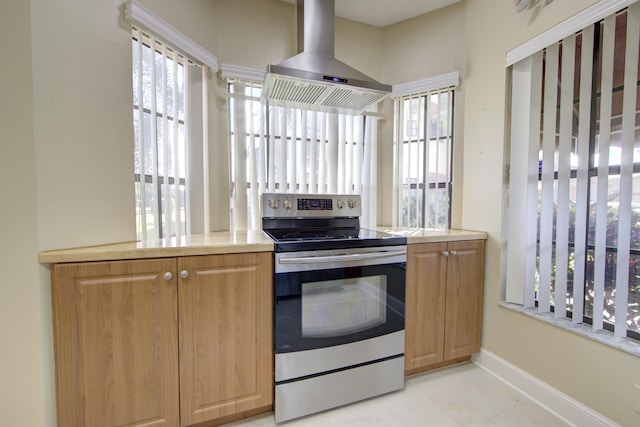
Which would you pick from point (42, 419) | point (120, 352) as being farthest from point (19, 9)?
point (42, 419)

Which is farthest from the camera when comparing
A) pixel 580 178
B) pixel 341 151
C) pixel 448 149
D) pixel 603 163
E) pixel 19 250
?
pixel 341 151

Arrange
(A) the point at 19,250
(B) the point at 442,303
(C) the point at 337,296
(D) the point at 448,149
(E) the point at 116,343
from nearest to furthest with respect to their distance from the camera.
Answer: (A) the point at 19,250 → (E) the point at 116,343 → (C) the point at 337,296 → (B) the point at 442,303 → (D) the point at 448,149

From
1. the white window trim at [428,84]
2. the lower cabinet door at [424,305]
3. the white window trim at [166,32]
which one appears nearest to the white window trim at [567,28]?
the white window trim at [428,84]

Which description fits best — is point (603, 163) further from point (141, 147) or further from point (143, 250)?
point (141, 147)

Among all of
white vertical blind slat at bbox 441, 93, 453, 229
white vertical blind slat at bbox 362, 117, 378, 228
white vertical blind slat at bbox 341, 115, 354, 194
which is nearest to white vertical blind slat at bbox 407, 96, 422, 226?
white vertical blind slat at bbox 441, 93, 453, 229

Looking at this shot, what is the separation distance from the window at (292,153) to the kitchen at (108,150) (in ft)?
0.44

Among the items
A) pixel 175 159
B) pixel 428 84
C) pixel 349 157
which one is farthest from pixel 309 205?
pixel 428 84

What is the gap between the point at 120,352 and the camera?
3.82 feet

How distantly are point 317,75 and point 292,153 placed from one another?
0.71 m

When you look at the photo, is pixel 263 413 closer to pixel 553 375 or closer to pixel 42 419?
pixel 42 419

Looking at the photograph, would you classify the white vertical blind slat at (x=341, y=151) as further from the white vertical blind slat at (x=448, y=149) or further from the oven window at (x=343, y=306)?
the oven window at (x=343, y=306)

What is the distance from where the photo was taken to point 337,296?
153 centimetres

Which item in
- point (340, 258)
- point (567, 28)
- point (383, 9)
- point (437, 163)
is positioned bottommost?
point (340, 258)

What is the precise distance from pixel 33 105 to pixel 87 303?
0.84 metres
